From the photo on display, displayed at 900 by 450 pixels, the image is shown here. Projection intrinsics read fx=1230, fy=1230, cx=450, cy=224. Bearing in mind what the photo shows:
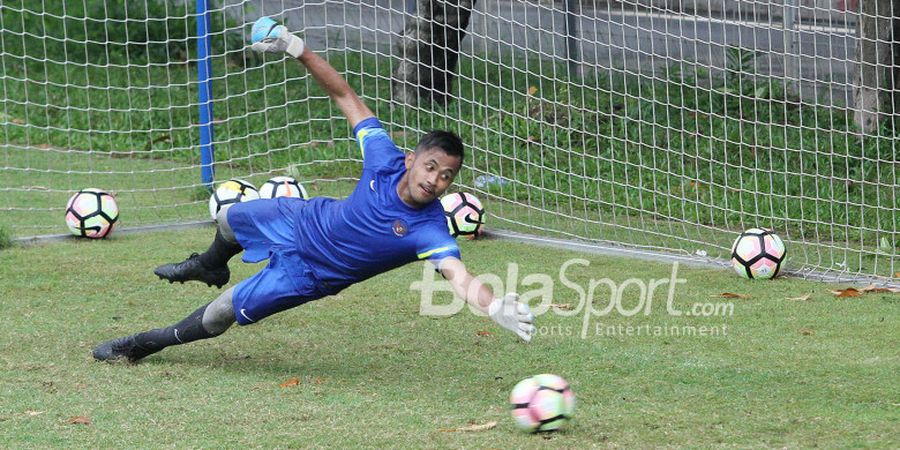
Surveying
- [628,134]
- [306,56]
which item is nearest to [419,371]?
[306,56]

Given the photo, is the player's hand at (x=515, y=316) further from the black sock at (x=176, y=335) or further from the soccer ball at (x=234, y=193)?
the soccer ball at (x=234, y=193)

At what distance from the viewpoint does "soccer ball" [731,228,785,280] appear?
7258 mm

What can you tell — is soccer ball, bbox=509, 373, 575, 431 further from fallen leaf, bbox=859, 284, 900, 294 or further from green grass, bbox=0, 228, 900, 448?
fallen leaf, bbox=859, 284, 900, 294

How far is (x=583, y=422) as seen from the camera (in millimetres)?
4695

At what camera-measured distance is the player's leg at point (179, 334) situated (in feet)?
17.9

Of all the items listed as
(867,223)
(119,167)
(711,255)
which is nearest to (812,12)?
(867,223)

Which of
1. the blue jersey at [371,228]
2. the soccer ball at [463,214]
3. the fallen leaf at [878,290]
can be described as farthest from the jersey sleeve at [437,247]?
the soccer ball at [463,214]

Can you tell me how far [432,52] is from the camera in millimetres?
9844

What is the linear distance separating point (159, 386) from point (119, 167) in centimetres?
596

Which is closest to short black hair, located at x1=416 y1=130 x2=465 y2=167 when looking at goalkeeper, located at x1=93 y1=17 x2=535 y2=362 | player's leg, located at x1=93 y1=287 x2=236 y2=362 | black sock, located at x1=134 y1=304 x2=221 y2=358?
goalkeeper, located at x1=93 y1=17 x2=535 y2=362

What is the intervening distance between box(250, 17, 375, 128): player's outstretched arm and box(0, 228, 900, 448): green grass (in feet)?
3.88

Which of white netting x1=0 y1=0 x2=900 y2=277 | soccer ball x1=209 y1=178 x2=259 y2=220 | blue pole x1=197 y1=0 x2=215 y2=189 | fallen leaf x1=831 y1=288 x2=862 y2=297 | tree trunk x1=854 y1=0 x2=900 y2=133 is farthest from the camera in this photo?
tree trunk x1=854 y1=0 x2=900 y2=133

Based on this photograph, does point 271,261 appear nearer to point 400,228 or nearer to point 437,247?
point 400,228

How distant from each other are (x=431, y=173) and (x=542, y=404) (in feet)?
3.59
